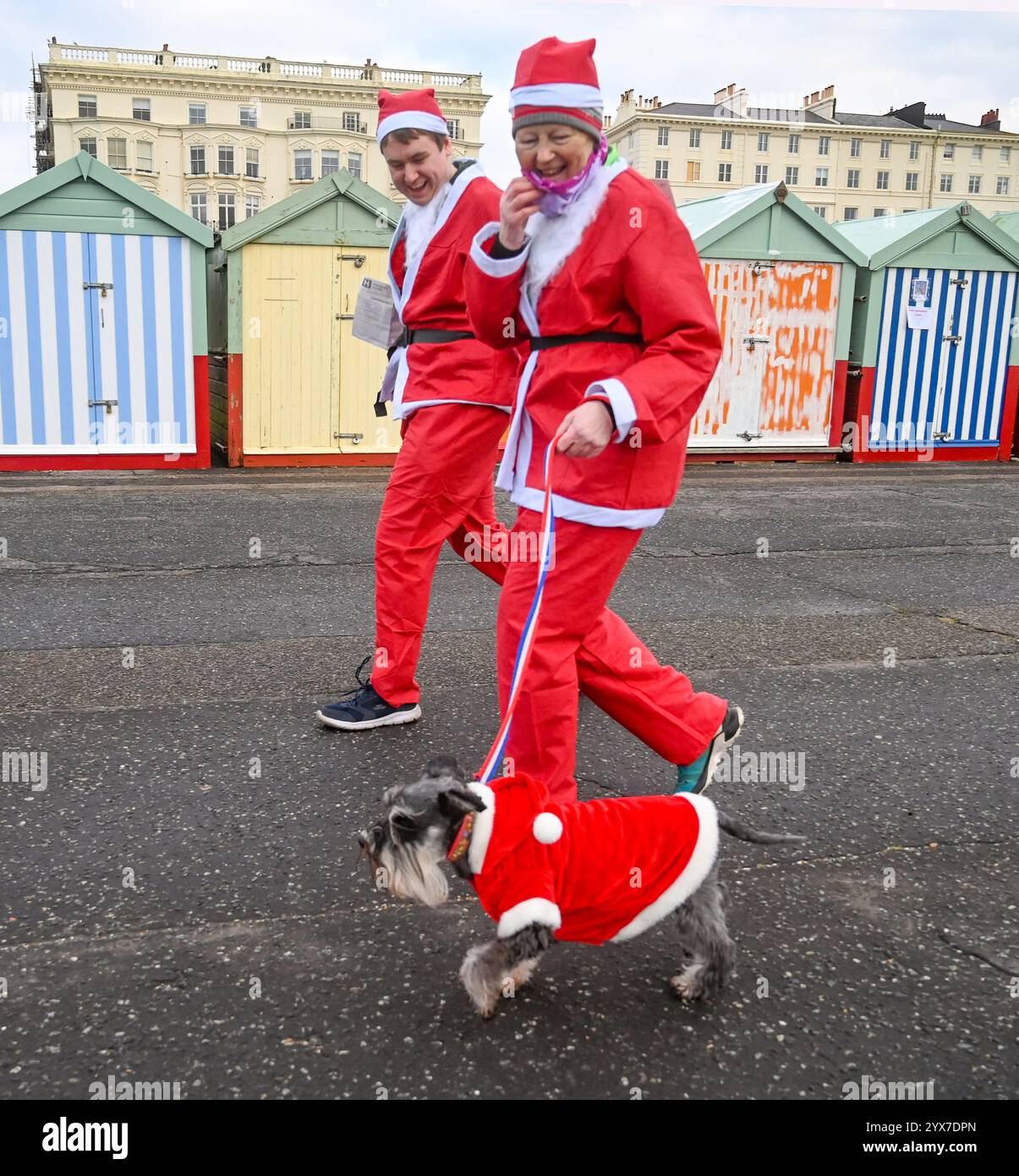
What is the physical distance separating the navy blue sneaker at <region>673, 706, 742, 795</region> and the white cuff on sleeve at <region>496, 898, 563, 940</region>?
1.00 m

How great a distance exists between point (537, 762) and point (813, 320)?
12086mm

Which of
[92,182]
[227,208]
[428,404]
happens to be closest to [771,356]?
[92,182]

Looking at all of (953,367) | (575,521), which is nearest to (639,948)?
(575,521)

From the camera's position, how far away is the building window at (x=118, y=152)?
74188 millimetres

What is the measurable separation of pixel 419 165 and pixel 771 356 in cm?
1058

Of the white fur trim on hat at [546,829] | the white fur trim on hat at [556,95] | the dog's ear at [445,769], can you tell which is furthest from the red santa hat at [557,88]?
the white fur trim on hat at [546,829]

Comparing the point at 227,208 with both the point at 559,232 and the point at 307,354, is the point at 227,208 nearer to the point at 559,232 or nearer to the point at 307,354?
the point at 307,354

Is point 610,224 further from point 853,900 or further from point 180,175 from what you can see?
point 180,175

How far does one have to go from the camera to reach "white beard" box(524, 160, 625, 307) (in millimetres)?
2605

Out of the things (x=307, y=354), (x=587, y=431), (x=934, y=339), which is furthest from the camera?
(x=934, y=339)

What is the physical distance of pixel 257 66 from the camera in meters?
78.7

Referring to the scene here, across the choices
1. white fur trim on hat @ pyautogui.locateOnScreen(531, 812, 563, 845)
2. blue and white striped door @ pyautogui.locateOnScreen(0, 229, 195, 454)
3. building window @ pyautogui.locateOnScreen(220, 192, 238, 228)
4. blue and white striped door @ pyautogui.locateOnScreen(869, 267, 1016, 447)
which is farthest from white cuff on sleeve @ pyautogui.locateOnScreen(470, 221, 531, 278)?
building window @ pyautogui.locateOnScreen(220, 192, 238, 228)

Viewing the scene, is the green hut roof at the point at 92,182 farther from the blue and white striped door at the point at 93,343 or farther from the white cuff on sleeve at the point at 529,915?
the white cuff on sleeve at the point at 529,915
